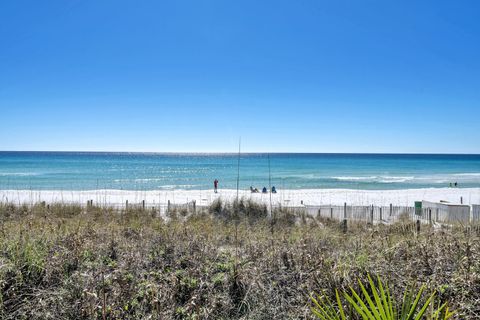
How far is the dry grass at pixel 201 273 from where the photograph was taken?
3217 millimetres

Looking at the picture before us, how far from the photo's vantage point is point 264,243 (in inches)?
201

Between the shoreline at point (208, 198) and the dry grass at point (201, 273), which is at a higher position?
the dry grass at point (201, 273)

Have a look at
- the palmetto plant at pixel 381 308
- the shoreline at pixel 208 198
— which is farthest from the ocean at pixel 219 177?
the palmetto plant at pixel 381 308

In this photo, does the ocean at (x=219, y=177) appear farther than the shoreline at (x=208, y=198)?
Yes

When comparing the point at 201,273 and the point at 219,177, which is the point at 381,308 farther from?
the point at 219,177

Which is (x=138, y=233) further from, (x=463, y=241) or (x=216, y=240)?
(x=463, y=241)

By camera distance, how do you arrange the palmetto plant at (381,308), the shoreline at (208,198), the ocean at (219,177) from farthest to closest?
the ocean at (219,177), the shoreline at (208,198), the palmetto plant at (381,308)

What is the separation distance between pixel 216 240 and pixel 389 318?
4.14 m

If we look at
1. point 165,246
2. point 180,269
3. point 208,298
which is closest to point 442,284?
point 208,298

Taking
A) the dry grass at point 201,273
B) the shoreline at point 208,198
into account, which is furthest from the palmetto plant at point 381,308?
the shoreline at point 208,198

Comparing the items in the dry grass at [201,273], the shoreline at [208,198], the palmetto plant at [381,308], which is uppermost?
the palmetto plant at [381,308]

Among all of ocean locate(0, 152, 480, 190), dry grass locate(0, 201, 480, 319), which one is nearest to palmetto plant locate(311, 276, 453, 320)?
dry grass locate(0, 201, 480, 319)

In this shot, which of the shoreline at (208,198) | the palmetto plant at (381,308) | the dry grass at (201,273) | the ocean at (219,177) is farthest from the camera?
the ocean at (219,177)

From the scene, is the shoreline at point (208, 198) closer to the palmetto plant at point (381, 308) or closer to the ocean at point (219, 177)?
the ocean at point (219, 177)
